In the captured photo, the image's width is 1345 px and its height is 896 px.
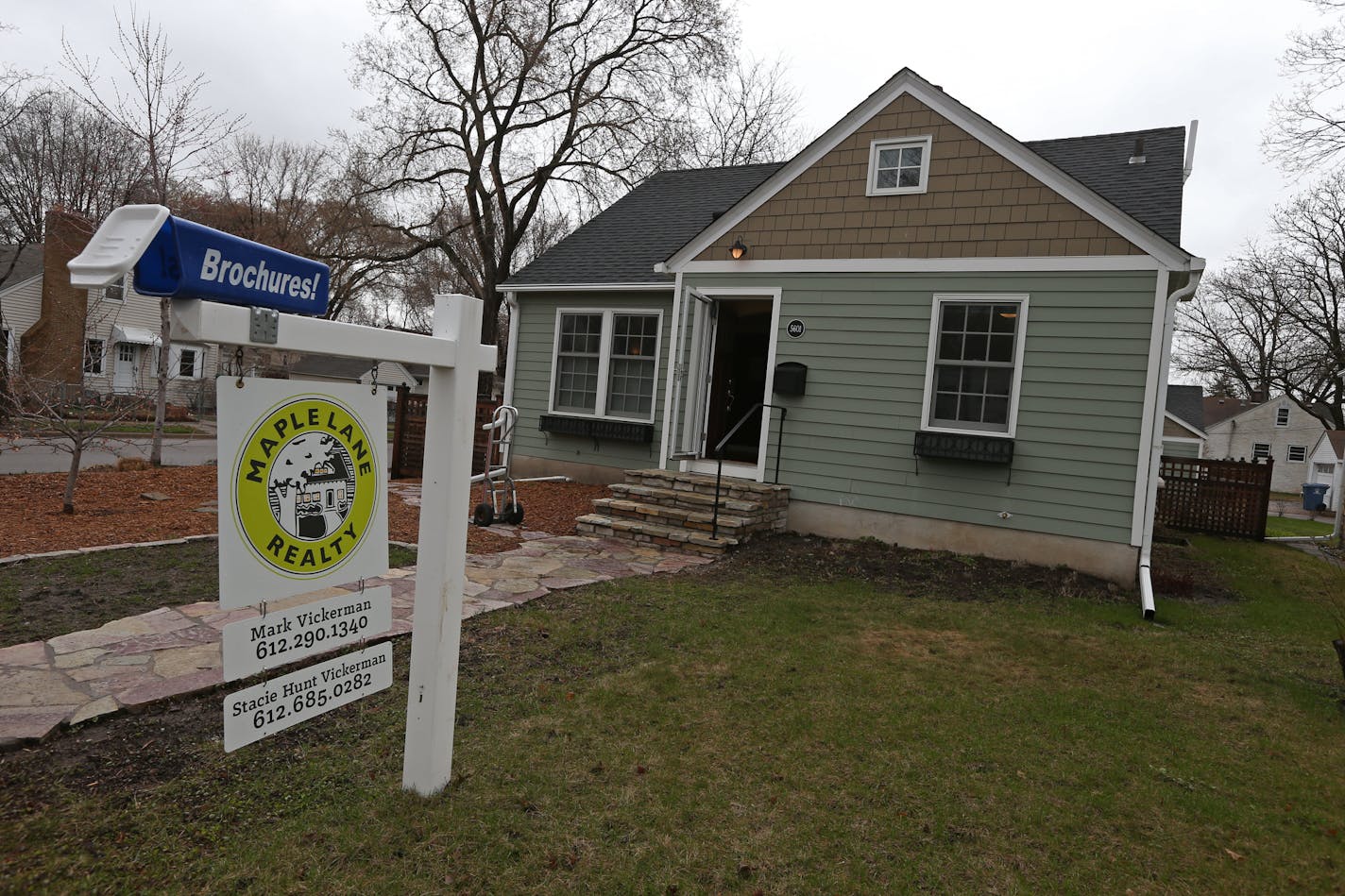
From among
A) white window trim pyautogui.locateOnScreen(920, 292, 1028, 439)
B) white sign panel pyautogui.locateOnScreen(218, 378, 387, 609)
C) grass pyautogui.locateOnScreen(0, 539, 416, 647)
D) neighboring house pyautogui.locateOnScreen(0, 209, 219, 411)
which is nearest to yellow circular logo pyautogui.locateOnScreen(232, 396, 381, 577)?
white sign panel pyautogui.locateOnScreen(218, 378, 387, 609)

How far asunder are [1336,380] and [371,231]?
38083mm

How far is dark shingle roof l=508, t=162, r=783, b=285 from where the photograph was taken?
35.6 feet

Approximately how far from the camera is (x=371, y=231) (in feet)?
70.9

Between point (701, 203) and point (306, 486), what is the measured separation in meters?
10.8

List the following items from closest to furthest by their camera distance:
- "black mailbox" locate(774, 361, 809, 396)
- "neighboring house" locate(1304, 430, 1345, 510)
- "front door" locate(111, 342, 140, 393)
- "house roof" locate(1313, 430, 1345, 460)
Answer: "black mailbox" locate(774, 361, 809, 396) < "front door" locate(111, 342, 140, 393) < "neighboring house" locate(1304, 430, 1345, 510) < "house roof" locate(1313, 430, 1345, 460)

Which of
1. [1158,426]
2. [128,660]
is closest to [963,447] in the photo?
[1158,426]

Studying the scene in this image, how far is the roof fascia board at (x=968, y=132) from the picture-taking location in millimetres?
7066

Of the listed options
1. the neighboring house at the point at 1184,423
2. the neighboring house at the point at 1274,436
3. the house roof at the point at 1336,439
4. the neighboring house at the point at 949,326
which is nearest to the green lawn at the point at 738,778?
the neighboring house at the point at 949,326

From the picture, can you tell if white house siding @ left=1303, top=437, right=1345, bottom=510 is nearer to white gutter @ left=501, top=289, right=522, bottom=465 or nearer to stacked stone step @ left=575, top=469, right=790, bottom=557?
stacked stone step @ left=575, top=469, right=790, bottom=557

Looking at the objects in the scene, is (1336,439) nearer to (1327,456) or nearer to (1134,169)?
(1327,456)

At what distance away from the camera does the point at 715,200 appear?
39.4 ft

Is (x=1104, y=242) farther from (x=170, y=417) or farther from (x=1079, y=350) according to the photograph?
(x=170, y=417)

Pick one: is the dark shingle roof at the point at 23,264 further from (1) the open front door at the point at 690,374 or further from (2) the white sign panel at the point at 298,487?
(2) the white sign panel at the point at 298,487

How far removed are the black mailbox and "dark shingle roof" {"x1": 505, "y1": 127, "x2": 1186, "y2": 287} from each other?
211 cm
